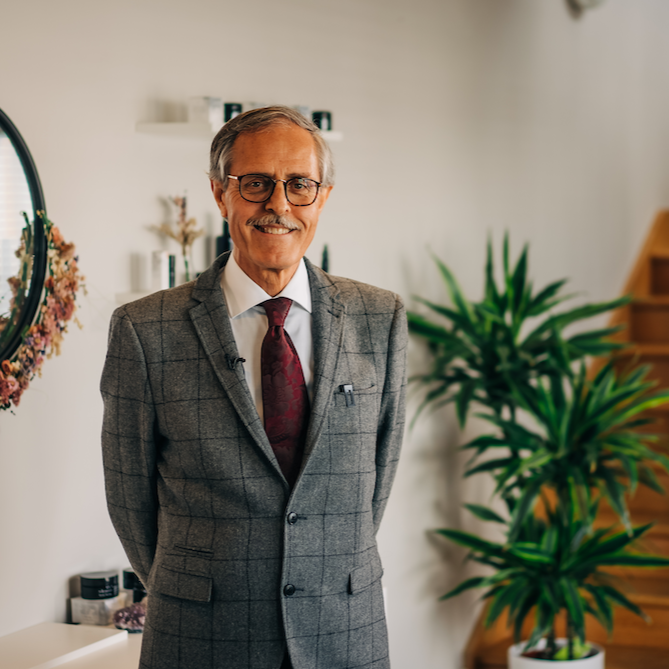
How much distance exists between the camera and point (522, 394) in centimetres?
325

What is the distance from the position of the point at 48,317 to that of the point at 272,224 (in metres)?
0.80

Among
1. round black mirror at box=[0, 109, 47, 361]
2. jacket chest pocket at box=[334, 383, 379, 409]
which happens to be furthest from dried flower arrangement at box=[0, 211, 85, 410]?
jacket chest pocket at box=[334, 383, 379, 409]

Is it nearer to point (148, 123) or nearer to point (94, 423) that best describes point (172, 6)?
point (148, 123)

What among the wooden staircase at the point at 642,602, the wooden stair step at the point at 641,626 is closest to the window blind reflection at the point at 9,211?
the wooden staircase at the point at 642,602

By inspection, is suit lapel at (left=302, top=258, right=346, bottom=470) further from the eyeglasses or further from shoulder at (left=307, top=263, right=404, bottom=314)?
the eyeglasses

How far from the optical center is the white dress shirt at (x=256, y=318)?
1521mm

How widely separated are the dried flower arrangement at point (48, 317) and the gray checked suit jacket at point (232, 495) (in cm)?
45

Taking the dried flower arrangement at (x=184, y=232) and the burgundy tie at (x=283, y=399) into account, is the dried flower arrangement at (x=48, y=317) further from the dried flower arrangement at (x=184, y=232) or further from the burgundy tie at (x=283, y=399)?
the burgundy tie at (x=283, y=399)

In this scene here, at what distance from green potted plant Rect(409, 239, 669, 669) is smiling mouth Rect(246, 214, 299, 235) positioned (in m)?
1.82

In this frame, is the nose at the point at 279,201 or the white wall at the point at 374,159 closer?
the nose at the point at 279,201

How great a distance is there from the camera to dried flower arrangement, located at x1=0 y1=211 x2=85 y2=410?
1.92m

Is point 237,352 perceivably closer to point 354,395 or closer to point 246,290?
point 246,290

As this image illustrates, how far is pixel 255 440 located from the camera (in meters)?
1.43

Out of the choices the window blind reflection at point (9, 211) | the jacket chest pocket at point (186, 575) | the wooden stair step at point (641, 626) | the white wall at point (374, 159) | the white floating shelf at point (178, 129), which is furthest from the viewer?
the wooden stair step at point (641, 626)
